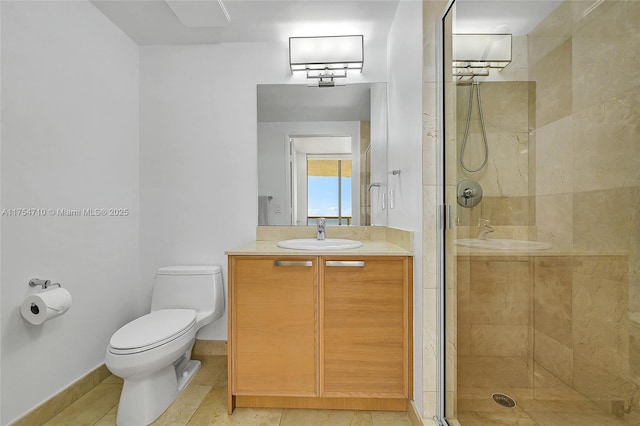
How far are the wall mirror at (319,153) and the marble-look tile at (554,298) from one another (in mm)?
1417

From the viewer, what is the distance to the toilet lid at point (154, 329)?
155 cm

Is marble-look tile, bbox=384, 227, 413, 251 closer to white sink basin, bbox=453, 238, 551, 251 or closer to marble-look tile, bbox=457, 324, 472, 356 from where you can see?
white sink basin, bbox=453, 238, 551, 251

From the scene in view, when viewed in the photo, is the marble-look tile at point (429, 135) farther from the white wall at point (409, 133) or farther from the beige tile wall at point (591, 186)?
the beige tile wall at point (591, 186)

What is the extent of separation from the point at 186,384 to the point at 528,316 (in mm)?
1915

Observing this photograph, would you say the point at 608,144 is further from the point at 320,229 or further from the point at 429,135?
the point at 320,229

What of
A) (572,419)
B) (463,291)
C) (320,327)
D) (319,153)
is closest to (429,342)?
(463,291)

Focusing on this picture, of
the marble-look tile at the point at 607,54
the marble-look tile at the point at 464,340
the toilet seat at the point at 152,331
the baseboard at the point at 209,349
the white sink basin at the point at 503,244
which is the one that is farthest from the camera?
the baseboard at the point at 209,349

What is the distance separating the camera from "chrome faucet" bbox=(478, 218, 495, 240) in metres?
1.14

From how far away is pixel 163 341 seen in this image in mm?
1615

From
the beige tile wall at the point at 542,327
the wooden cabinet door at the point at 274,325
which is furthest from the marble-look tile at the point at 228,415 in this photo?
the beige tile wall at the point at 542,327

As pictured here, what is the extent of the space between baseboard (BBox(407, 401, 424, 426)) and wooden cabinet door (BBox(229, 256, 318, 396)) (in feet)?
1.60

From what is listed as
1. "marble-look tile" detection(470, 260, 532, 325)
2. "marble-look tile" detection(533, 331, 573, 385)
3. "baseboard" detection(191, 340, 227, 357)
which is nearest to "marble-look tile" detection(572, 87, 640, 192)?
"marble-look tile" detection(470, 260, 532, 325)

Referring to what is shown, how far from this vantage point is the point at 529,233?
0.96m

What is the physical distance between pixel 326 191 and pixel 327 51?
955 millimetres
